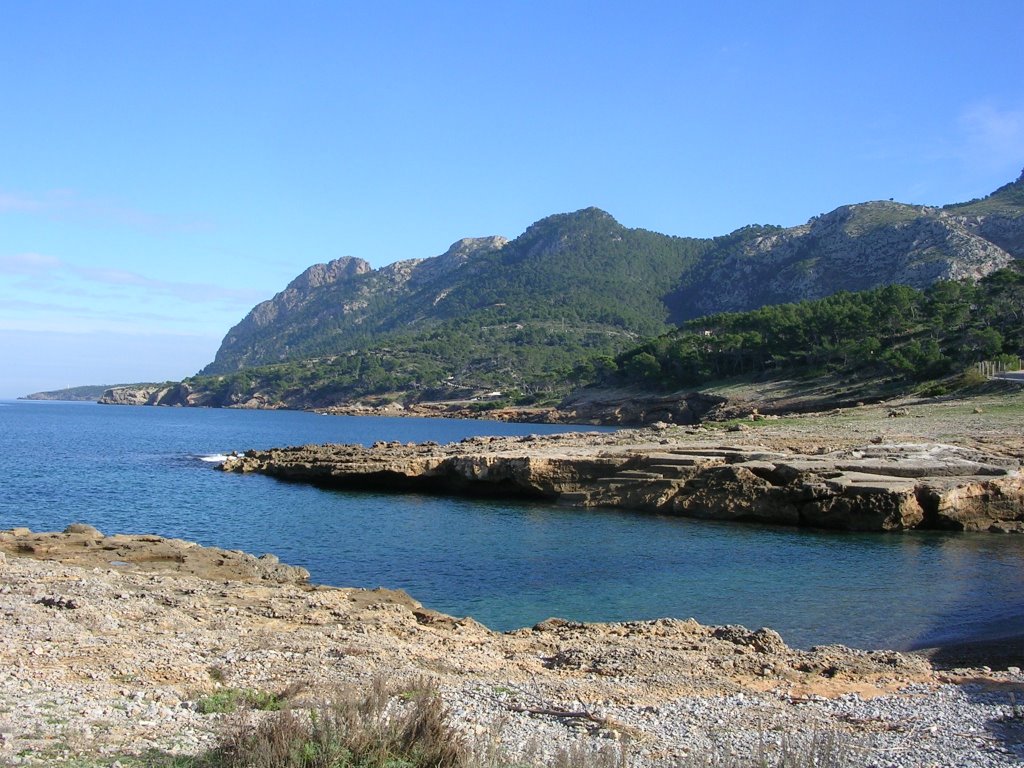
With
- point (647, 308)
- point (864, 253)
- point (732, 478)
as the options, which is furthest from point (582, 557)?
point (647, 308)

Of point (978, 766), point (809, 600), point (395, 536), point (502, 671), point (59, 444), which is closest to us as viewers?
point (978, 766)

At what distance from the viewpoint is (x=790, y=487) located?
29984mm

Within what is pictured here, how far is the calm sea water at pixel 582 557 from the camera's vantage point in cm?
1814

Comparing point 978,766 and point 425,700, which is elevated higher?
point 425,700

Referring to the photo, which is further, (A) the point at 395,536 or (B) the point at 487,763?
(A) the point at 395,536

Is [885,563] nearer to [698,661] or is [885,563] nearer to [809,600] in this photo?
[809,600]

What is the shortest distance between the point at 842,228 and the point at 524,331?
6747 cm

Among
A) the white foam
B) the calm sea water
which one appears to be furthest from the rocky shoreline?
the white foam

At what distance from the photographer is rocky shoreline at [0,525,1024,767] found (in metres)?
8.75

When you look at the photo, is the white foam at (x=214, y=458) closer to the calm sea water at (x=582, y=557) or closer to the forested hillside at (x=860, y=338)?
the calm sea water at (x=582, y=557)

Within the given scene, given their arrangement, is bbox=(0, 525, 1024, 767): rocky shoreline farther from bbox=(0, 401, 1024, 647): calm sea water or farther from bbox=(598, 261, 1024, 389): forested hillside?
bbox=(598, 261, 1024, 389): forested hillside

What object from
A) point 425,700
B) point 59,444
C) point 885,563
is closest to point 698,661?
point 425,700

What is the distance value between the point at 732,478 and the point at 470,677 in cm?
2200

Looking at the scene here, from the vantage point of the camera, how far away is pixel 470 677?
11.5 meters
